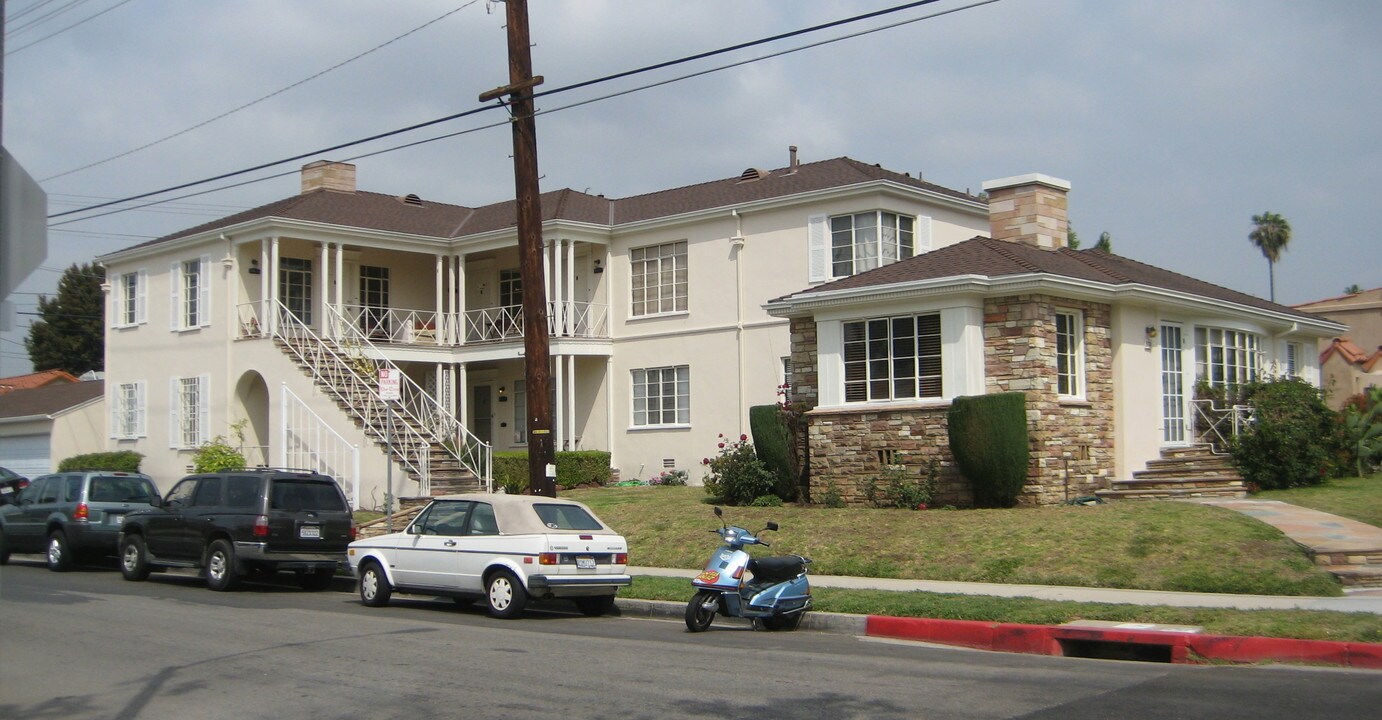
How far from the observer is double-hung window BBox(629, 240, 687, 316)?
31.4m

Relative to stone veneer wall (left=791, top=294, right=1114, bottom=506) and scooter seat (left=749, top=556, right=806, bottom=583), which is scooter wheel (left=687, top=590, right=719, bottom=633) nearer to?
scooter seat (left=749, top=556, right=806, bottom=583)

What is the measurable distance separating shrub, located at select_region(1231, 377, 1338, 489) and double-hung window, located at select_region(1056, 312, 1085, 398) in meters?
3.41

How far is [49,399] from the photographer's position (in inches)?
1615

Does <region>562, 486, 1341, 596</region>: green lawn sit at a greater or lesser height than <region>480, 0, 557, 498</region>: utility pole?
lesser

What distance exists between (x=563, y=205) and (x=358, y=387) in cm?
744

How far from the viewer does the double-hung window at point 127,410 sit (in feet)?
116

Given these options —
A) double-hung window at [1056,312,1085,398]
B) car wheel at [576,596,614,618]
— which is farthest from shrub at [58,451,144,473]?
double-hung window at [1056,312,1085,398]

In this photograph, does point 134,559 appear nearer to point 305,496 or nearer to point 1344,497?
point 305,496

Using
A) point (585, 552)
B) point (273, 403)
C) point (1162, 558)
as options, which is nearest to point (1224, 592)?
point (1162, 558)

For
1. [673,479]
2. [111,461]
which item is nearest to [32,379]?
[111,461]

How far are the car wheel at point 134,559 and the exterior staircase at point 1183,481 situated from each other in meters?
14.9

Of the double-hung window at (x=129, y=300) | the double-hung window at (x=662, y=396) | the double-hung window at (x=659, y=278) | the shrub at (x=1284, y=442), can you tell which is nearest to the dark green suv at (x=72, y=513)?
the double-hung window at (x=662, y=396)

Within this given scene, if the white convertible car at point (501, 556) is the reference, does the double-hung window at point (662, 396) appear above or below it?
above

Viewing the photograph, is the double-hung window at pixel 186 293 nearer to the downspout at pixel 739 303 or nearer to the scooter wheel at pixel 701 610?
the downspout at pixel 739 303
